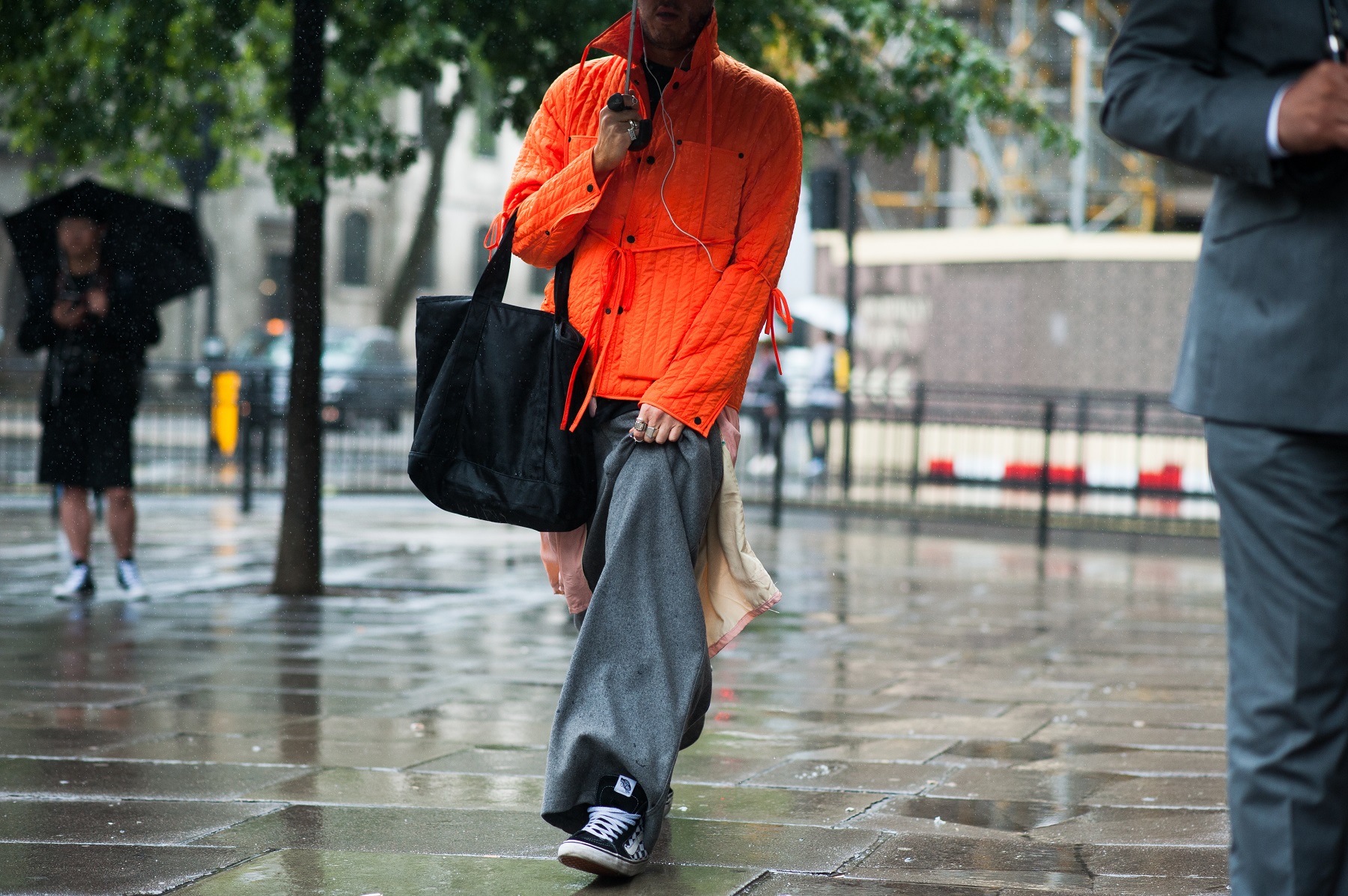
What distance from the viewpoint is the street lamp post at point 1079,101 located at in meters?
18.9

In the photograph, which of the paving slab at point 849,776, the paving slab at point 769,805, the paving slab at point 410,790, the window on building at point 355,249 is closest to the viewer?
the paving slab at point 769,805

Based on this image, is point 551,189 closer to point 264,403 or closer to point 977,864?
point 977,864

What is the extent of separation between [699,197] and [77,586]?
18.3 ft

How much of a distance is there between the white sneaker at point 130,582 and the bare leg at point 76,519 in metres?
0.19

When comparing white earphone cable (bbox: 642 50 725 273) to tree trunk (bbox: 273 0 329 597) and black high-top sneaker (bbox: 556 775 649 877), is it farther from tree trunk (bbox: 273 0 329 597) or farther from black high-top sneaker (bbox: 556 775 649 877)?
tree trunk (bbox: 273 0 329 597)

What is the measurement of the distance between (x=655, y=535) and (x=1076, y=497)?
11.0m

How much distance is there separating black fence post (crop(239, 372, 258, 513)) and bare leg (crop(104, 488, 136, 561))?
525 cm

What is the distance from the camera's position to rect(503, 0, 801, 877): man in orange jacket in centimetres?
350

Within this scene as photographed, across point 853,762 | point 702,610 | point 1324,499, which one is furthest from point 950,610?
point 1324,499

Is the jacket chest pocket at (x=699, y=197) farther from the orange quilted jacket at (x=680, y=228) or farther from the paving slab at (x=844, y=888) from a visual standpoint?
the paving slab at (x=844, y=888)

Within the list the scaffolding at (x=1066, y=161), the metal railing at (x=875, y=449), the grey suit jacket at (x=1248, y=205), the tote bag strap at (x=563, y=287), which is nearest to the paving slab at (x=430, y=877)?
the tote bag strap at (x=563, y=287)

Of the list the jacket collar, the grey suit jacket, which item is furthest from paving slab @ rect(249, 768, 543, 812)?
the grey suit jacket

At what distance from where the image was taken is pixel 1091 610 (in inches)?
355

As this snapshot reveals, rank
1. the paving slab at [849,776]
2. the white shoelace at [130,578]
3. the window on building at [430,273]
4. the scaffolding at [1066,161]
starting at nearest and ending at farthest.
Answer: the paving slab at [849,776] < the white shoelace at [130,578] < the scaffolding at [1066,161] < the window on building at [430,273]
